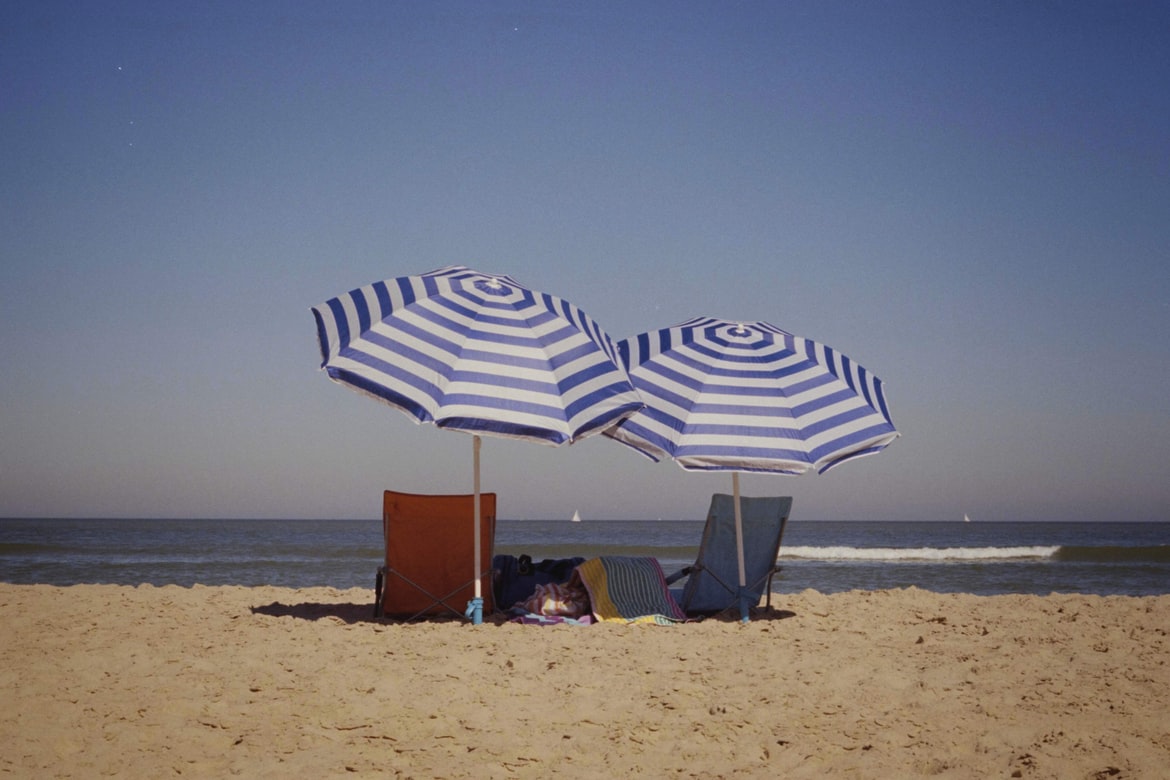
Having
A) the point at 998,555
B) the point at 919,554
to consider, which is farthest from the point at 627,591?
the point at 998,555

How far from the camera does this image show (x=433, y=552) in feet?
19.9

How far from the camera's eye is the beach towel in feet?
19.6

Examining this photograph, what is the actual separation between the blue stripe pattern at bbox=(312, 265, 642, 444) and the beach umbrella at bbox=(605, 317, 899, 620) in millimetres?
567

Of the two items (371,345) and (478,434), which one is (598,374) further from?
(371,345)

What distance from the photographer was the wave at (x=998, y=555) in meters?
24.9

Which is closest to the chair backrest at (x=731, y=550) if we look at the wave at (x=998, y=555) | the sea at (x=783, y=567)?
the sea at (x=783, y=567)

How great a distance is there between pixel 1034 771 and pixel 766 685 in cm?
129

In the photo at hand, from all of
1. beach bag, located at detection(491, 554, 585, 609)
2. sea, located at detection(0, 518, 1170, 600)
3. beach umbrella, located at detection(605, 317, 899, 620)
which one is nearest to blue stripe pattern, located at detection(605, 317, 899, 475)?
beach umbrella, located at detection(605, 317, 899, 620)

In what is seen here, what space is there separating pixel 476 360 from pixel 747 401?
198 cm

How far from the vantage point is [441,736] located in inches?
136

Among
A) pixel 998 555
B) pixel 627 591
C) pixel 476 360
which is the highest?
pixel 476 360

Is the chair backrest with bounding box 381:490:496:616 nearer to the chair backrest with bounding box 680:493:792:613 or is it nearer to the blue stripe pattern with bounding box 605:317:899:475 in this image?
the blue stripe pattern with bounding box 605:317:899:475

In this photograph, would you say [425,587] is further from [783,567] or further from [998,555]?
[998,555]

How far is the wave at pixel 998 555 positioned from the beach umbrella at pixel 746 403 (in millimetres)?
17900
